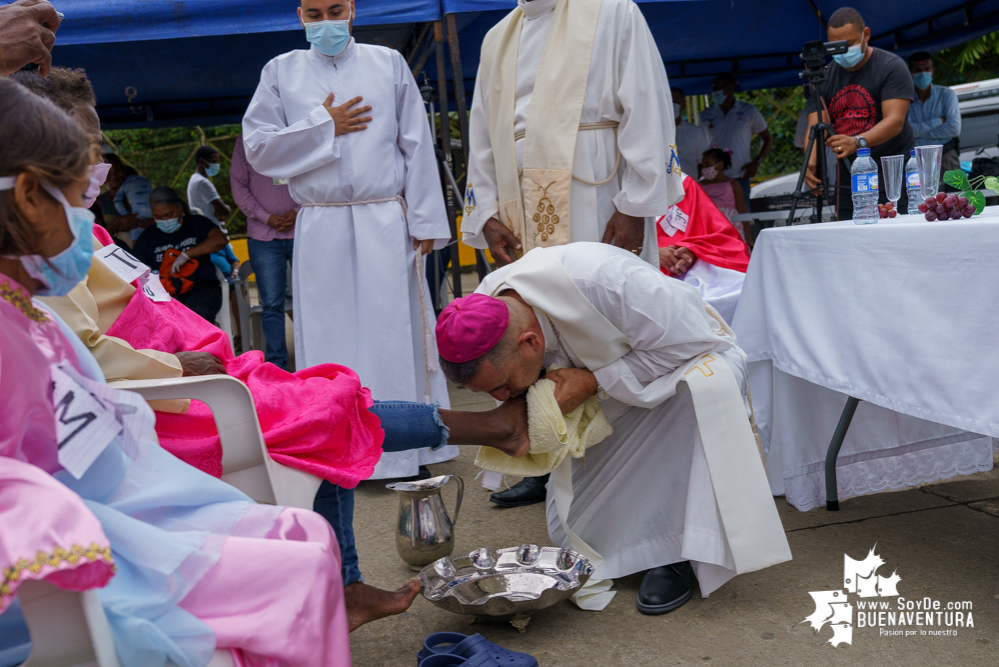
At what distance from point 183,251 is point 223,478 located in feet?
14.2

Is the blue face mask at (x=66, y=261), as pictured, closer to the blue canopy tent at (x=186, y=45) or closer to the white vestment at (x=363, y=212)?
the white vestment at (x=363, y=212)

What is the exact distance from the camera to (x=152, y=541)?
115cm

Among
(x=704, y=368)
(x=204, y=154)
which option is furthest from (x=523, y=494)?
(x=204, y=154)

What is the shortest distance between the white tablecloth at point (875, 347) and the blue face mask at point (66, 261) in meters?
1.80

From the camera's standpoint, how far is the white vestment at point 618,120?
289 cm

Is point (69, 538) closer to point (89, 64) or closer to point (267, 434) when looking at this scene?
point (267, 434)

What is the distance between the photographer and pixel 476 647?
1.85 meters

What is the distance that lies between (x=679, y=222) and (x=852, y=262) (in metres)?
1.57

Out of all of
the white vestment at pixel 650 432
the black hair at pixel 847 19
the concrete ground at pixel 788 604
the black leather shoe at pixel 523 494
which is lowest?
the black leather shoe at pixel 523 494

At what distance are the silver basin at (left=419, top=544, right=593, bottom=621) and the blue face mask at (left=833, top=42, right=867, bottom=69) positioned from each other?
9.92 feet

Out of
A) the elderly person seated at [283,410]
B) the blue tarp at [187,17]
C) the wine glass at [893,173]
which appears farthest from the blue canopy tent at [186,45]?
the elderly person seated at [283,410]

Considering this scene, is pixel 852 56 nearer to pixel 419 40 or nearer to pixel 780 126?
pixel 419 40

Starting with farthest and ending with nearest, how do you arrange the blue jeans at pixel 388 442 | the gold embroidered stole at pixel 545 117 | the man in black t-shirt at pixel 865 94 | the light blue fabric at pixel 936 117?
the light blue fabric at pixel 936 117 → the man in black t-shirt at pixel 865 94 → the gold embroidered stole at pixel 545 117 → the blue jeans at pixel 388 442

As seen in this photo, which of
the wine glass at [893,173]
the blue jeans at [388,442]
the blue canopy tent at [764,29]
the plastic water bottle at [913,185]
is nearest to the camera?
the blue jeans at [388,442]
